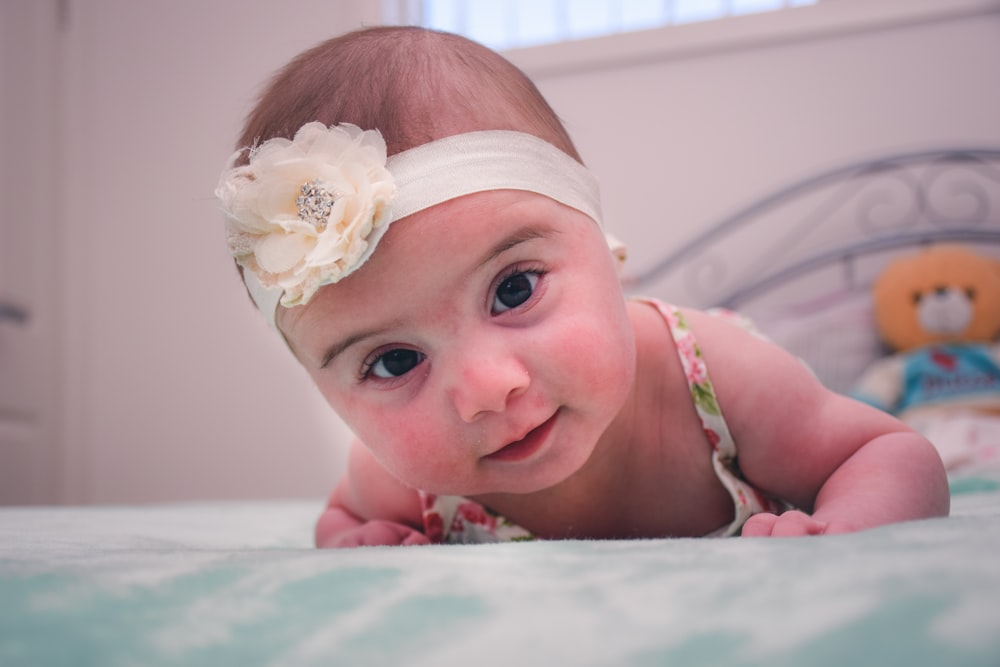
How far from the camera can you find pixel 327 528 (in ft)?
4.13

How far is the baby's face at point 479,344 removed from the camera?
2.68ft

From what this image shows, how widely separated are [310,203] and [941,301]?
6.59 ft

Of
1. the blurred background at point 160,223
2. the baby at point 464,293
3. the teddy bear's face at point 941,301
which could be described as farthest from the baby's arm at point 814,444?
the blurred background at point 160,223

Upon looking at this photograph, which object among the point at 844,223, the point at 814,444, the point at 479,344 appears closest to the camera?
the point at 479,344

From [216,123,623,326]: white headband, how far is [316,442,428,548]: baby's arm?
42 centimetres

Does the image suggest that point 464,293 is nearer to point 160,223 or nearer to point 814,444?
point 814,444

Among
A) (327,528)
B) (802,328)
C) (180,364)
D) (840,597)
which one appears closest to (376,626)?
(840,597)

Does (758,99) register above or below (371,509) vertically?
above

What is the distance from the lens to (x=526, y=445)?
0.88m

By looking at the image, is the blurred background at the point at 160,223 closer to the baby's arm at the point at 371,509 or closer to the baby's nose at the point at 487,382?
the baby's arm at the point at 371,509

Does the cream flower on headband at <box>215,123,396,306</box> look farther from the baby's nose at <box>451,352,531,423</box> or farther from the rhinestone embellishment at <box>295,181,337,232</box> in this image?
the baby's nose at <box>451,352,531,423</box>

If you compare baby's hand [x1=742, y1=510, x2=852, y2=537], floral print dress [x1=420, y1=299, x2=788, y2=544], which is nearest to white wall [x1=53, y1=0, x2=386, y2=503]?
floral print dress [x1=420, y1=299, x2=788, y2=544]

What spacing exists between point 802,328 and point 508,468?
178cm

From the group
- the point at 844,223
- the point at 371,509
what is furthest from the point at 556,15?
the point at 371,509
